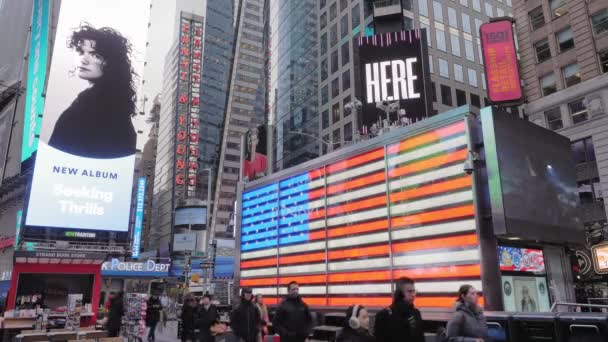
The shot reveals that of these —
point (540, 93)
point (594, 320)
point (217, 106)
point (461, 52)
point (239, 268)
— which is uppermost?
point (217, 106)

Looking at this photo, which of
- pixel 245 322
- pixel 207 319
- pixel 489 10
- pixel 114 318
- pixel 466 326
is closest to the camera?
pixel 466 326

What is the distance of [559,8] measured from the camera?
39.9 meters

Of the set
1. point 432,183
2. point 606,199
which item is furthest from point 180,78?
point 432,183

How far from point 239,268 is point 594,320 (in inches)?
Answer: 469

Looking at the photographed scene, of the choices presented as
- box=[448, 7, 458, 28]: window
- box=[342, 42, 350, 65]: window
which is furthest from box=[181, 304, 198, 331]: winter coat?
box=[448, 7, 458, 28]: window

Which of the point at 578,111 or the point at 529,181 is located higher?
the point at 578,111

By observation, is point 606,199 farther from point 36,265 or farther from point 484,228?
point 36,265

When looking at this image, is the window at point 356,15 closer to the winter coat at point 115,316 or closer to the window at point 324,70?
the window at point 324,70

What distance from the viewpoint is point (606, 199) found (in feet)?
109

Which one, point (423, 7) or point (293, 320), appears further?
point (423, 7)

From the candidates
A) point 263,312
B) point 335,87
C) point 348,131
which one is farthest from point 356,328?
point 335,87

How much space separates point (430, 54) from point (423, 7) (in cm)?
754

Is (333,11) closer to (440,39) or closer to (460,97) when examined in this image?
(440,39)

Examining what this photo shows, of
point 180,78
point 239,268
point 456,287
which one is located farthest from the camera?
point 180,78
